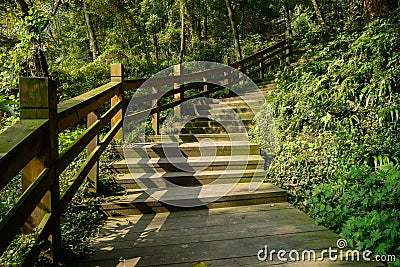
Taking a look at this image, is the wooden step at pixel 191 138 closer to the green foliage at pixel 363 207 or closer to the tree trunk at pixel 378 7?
the green foliage at pixel 363 207

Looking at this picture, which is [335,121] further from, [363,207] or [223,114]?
[223,114]

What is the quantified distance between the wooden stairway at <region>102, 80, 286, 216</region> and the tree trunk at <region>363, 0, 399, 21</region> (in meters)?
3.42

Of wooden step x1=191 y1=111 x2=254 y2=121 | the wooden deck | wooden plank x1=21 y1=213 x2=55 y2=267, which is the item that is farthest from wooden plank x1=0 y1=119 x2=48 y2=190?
wooden step x1=191 y1=111 x2=254 y2=121

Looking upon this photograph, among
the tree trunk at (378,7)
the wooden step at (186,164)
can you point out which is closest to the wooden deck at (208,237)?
the wooden step at (186,164)

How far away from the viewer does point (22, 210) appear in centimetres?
140

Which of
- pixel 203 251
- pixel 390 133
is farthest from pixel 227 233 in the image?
pixel 390 133

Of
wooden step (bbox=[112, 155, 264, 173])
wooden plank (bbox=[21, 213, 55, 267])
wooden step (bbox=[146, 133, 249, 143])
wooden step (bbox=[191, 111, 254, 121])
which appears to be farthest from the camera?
wooden step (bbox=[191, 111, 254, 121])

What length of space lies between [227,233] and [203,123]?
11.3 ft

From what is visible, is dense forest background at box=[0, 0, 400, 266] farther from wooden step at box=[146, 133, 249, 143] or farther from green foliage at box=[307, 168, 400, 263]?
wooden step at box=[146, 133, 249, 143]

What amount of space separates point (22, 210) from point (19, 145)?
29 cm

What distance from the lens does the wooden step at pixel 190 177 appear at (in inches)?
133

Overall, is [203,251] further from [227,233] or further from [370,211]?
[370,211]

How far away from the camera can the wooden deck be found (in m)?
2.07

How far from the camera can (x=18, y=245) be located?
160 cm
